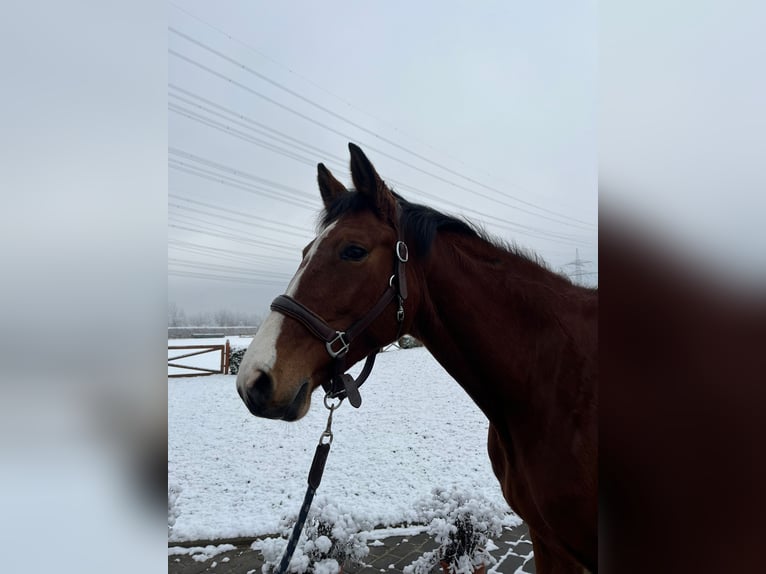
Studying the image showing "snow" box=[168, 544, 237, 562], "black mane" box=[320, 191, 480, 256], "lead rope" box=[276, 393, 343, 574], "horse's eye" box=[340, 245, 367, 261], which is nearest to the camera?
"lead rope" box=[276, 393, 343, 574]

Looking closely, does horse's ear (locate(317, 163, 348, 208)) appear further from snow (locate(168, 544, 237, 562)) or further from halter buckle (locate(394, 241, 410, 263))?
snow (locate(168, 544, 237, 562))

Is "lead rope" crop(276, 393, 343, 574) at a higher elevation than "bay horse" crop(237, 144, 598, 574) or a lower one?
lower

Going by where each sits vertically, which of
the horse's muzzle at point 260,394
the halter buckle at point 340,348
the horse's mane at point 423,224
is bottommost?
the horse's muzzle at point 260,394

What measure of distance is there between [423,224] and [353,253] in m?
0.31

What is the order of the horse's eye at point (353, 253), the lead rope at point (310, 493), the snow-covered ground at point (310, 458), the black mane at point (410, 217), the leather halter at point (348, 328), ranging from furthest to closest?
the snow-covered ground at point (310, 458) < the black mane at point (410, 217) < the horse's eye at point (353, 253) < the leather halter at point (348, 328) < the lead rope at point (310, 493)

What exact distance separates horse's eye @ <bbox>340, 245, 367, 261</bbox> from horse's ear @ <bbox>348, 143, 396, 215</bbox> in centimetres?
19

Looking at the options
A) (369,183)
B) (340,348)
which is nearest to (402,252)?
(369,183)

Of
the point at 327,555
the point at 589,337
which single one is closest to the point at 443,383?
the point at 327,555

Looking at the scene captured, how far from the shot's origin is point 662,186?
1.16 feet

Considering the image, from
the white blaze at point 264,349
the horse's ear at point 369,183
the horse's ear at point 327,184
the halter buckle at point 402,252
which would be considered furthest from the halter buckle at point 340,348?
the horse's ear at point 327,184

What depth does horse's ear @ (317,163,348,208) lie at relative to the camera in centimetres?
171

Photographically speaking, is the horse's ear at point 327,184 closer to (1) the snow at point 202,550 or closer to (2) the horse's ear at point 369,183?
(2) the horse's ear at point 369,183

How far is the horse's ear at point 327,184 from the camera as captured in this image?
1710mm

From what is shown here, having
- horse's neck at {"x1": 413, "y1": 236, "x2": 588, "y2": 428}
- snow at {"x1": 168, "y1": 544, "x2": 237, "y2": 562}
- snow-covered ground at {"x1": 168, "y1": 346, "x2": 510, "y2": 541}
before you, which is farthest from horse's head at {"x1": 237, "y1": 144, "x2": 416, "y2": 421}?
snow at {"x1": 168, "y1": 544, "x2": 237, "y2": 562}
